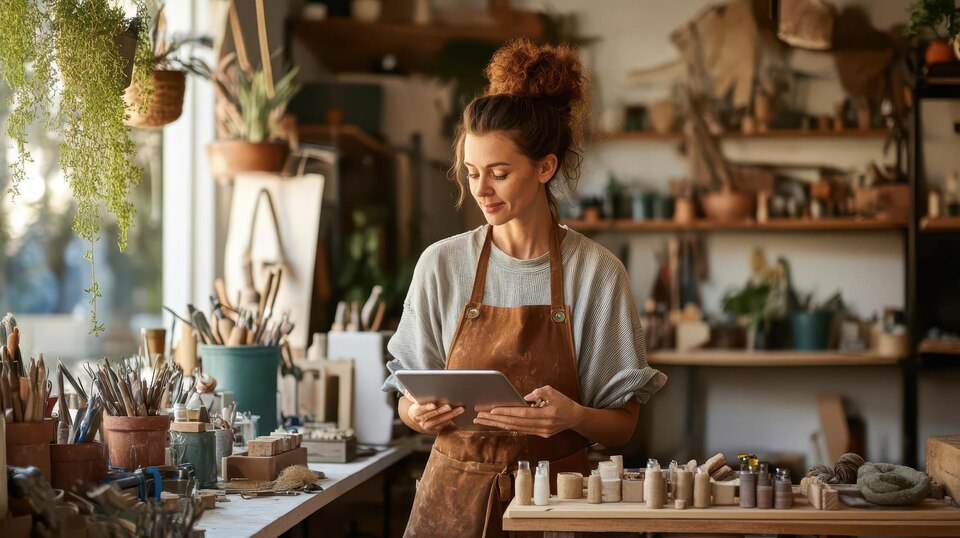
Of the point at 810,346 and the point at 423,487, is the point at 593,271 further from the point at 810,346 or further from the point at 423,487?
the point at 810,346

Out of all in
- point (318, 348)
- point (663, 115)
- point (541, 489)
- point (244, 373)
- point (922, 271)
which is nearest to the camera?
point (541, 489)

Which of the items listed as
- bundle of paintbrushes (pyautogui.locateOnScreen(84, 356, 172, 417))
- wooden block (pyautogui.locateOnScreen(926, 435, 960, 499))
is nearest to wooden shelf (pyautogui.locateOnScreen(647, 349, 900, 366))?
wooden block (pyautogui.locateOnScreen(926, 435, 960, 499))

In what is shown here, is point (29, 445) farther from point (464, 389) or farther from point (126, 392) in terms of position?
point (464, 389)

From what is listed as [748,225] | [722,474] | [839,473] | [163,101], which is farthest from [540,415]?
[748,225]

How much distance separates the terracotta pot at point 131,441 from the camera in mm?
2465

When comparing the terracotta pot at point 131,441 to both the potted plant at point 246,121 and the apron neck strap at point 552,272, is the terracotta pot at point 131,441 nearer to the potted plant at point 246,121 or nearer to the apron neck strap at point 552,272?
the apron neck strap at point 552,272

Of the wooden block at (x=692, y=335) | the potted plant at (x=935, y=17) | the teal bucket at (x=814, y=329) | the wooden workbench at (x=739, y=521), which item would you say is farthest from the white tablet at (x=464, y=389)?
the teal bucket at (x=814, y=329)

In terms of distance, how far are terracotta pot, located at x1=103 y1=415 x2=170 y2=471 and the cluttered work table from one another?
0.20m

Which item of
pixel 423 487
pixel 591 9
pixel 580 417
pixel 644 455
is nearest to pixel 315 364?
pixel 423 487

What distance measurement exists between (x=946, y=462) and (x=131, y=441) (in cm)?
180

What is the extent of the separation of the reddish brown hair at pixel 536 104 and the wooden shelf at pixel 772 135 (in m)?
3.31

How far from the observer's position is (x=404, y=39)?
604cm

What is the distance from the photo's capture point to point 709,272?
6195 millimetres

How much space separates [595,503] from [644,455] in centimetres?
395
